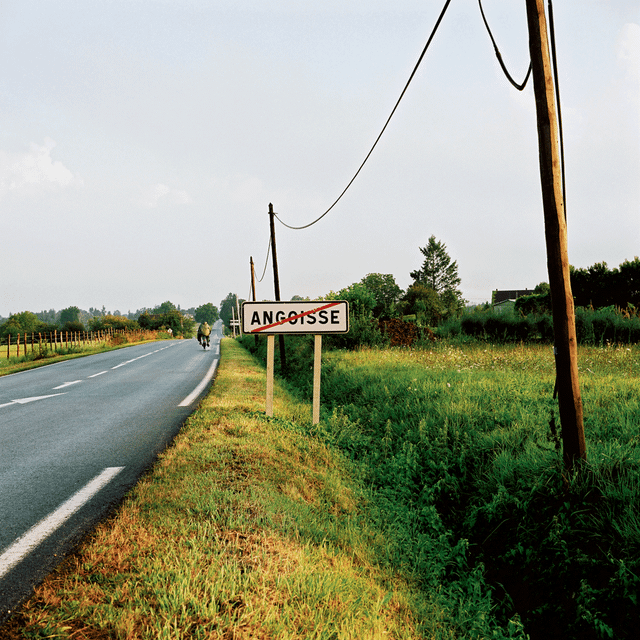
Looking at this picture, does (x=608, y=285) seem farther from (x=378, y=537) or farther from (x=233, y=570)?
(x=233, y=570)

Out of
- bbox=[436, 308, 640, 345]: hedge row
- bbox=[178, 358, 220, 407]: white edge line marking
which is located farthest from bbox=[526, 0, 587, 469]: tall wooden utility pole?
bbox=[436, 308, 640, 345]: hedge row

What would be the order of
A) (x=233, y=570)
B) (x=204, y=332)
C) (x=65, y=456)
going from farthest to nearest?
(x=204, y=332) < (x=65, y=456) < (x=233, y=570)

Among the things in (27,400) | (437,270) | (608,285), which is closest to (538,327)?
(608,285)

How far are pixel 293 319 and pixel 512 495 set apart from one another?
12.1 ft

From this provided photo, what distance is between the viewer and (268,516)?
310 centimetres

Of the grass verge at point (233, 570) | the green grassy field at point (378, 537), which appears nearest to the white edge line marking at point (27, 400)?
the green grassy field at point (378, 537)

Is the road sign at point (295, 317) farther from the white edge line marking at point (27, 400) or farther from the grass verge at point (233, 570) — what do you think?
the white edge line marking at point (27, 400)

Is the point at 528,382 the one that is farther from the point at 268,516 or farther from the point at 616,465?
the point at 268,516

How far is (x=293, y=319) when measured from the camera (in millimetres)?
6242

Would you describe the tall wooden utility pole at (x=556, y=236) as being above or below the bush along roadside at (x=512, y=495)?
above

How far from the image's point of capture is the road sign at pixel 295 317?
245 inches

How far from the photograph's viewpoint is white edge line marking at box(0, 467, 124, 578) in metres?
2.74

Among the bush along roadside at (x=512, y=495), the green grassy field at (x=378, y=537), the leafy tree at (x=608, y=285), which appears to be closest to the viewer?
the green grassy field at (x=378, y=537)

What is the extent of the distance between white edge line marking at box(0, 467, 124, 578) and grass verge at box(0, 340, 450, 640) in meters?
0.38
